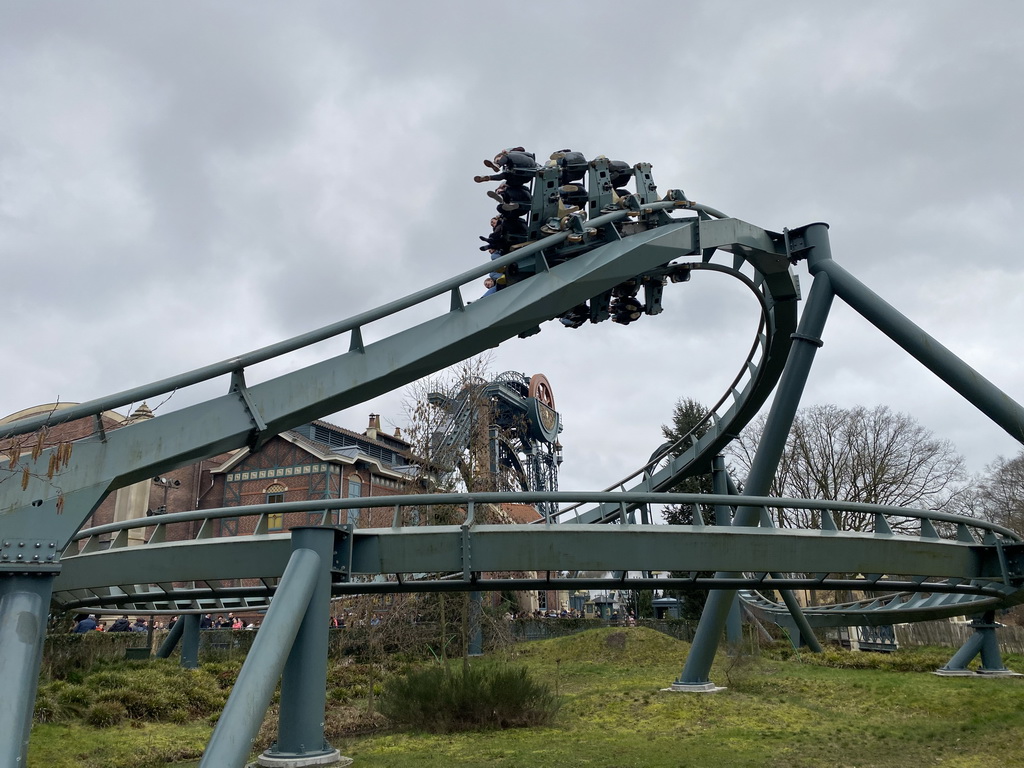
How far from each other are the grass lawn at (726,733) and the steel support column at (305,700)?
227 cm

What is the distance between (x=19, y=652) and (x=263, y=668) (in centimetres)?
186

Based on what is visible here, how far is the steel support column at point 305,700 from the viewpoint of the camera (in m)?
7.64

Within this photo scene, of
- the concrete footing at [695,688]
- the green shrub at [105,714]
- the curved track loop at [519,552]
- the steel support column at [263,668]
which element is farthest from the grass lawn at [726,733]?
the steel support column at [263,668]

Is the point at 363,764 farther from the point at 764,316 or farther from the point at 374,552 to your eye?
the point at 764,316

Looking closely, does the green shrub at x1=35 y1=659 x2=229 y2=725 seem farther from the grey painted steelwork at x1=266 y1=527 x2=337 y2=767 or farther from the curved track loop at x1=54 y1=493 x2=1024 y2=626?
the grey painted steelwork at x1=266 y1=527 x2=337 y2=767

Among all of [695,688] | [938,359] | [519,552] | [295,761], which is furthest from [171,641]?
[938,359]

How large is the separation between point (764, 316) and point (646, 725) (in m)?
7.43

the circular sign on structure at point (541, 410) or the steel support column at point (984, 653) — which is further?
the circular sign on structure at point (541, 410)

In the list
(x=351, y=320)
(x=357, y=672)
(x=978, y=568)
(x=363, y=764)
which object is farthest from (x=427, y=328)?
(x=357, y=672)

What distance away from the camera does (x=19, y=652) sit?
6.20 m

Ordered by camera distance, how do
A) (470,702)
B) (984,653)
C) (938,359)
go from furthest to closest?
(984,653), (470,702), (938,359)

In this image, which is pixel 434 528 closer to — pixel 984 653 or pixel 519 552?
pixel 519 552

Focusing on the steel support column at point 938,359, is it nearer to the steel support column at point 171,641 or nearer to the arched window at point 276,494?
the steel support column at point 171,641

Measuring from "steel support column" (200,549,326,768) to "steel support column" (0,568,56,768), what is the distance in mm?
1365
